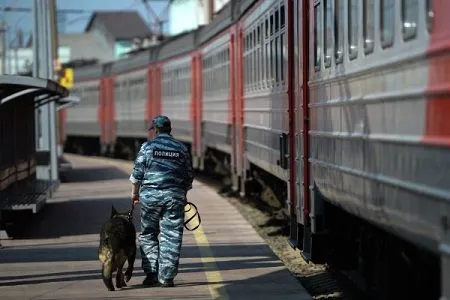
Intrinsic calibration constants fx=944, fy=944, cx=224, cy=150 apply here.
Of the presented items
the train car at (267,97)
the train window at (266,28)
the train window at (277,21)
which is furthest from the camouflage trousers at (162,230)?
the train window at (266,28)

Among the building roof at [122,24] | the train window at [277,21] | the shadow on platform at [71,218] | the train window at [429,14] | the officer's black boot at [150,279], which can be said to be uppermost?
the building roof at [122,24]

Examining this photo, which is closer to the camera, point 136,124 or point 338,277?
point 338,277

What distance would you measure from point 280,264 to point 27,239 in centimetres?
403

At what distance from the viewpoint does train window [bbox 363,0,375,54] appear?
5814 millimetres

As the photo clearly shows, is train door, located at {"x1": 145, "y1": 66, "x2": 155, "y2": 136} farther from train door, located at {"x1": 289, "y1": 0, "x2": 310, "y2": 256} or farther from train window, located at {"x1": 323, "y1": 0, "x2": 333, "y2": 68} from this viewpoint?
train window, located at {"x1": 323, "y1": 0, "x2": 333, "y2": 68}

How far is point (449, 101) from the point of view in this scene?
163 inches

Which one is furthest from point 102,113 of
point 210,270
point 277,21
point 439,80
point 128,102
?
point 439,80

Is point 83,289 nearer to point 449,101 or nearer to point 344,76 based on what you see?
point 344,76

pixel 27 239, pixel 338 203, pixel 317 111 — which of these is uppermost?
pixel 317 111

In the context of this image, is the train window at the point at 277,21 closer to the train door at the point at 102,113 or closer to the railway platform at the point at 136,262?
the railway platform at the point at 136,262

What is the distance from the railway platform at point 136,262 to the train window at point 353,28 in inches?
106

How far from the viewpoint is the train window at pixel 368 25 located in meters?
5.81

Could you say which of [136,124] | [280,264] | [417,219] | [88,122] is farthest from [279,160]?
[88,122]

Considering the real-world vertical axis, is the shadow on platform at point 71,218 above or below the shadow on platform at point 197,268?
below
